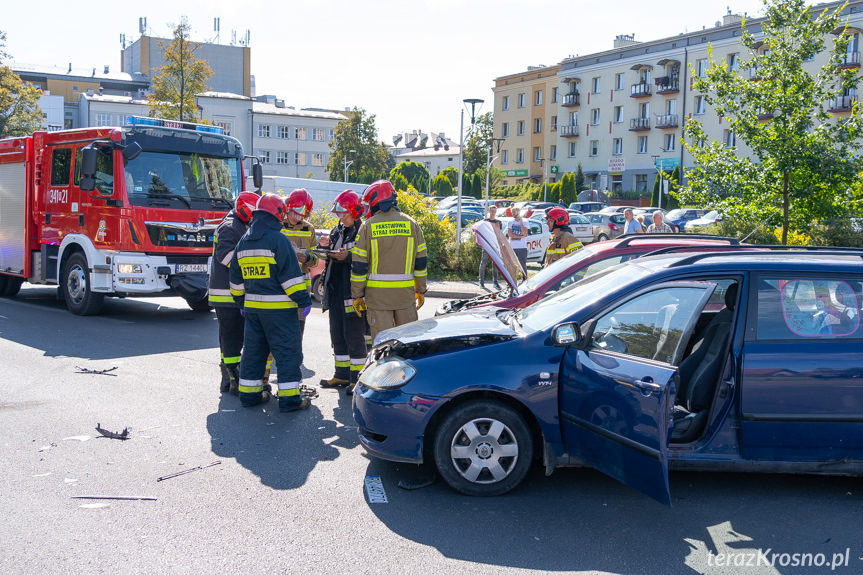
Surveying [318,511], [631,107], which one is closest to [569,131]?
[631,107]

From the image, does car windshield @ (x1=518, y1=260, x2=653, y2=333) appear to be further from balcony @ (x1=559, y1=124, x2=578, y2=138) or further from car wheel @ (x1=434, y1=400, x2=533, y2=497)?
balcony @ (x1=559, y1=124, x2=578, y2=138)

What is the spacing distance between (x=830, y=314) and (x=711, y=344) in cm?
70

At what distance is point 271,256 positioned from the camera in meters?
6.39

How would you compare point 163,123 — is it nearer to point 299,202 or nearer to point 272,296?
point 299,202

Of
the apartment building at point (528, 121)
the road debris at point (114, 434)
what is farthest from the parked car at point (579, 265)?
the apartment building at point (528, 121)

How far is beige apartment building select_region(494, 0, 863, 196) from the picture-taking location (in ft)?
174

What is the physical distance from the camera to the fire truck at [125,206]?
35.4ft

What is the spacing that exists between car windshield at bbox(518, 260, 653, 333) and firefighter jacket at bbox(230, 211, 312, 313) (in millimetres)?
2141

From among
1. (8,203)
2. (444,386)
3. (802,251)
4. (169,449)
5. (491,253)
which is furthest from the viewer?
(8,203)

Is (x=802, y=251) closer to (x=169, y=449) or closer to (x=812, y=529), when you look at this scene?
(x=812, y=529)

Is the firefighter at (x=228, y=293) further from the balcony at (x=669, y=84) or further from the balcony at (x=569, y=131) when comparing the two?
the balcony at (x=569, y=131)

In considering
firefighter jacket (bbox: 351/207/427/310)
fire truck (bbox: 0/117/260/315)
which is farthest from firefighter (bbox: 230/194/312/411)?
fire truck (bbox: 0/117/260/315)

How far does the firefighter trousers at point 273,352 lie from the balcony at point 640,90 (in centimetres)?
5596

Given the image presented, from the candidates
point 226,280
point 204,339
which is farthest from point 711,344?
point 204,339
